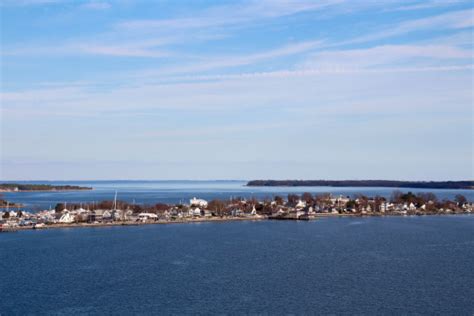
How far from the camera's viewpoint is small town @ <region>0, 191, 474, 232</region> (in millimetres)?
30141

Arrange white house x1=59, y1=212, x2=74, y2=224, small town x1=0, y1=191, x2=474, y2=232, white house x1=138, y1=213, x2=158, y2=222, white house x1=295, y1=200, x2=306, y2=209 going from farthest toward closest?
white house x1=295, y1=200, x2=306, y2=209 < white house x1=138, y1=213, x2=158, y2=222 < small town x1=0, y1=191, x2=474, y2=232 < white house x1=59, y1=212, x2=74, y2=224

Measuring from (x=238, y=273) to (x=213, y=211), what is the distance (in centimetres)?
2119

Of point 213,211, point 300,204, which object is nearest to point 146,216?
point 213,211

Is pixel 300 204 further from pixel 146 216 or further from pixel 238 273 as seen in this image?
pixel 238 273

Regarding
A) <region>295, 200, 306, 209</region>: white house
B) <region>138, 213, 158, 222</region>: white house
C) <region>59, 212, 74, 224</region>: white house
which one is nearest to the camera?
<region>59, 212, 74, 224</region>: white house

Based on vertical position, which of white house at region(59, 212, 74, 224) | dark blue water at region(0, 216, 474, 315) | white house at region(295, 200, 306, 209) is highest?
white house at region(295, 200, 306, 209)

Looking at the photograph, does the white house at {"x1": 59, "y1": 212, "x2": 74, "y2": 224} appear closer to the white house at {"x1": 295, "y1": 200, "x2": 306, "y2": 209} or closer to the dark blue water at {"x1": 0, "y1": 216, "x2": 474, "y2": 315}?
the dark blue water at {"x1": 0, "y1": 216, "x2": 474, "y2": 315}

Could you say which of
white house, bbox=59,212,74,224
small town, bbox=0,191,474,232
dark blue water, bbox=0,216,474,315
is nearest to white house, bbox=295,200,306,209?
small town, bbox=0,191,474,232

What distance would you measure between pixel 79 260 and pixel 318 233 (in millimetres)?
11189

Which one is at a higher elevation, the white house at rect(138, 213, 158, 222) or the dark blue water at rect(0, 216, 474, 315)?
the white house at rect(138, 213, 158, 222)

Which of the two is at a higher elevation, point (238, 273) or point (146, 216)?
point (146, 216)

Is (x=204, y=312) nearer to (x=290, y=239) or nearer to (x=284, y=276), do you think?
(x=284, y=276)

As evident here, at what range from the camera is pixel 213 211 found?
36.1 meters

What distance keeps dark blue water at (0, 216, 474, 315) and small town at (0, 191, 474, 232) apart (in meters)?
5.50
